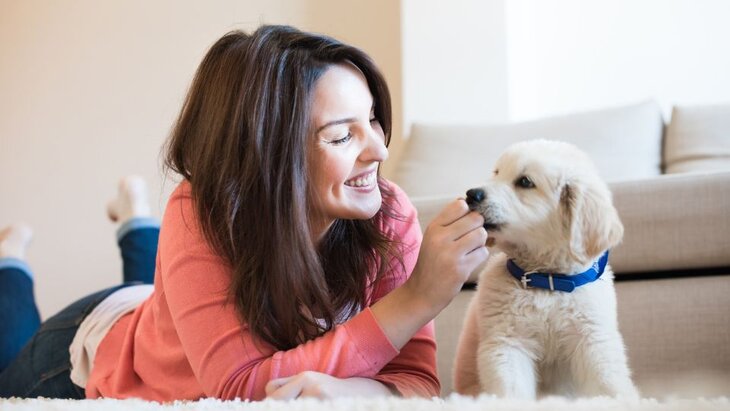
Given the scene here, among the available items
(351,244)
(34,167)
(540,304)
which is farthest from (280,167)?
(34,167)

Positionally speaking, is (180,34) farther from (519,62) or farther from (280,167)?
(280,167)

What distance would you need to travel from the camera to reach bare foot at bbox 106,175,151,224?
225cm

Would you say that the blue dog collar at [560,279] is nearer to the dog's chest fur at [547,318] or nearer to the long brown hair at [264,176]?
the dog's chest fur at [547,318]

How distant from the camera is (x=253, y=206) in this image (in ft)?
3.51

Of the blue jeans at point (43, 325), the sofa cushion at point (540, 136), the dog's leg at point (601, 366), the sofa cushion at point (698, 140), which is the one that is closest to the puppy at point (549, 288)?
the dog's leg at point (601, 366)

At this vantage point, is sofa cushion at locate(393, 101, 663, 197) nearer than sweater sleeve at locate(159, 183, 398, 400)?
No

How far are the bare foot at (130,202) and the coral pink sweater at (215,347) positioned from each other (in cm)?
100

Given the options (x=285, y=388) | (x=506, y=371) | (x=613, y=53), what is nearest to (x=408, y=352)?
(x=506, y=371)

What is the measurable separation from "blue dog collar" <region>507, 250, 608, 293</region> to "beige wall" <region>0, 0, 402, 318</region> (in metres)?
2.36

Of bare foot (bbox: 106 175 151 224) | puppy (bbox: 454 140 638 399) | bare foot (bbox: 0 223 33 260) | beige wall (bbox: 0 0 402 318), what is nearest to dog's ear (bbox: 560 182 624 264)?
puppy (bbox: 454 140 638 399)

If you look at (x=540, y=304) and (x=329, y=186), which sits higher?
(x=329, y=186)

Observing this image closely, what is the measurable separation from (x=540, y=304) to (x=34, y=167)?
10.1 ft

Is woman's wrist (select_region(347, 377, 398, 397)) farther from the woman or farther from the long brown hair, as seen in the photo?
the long brown hair

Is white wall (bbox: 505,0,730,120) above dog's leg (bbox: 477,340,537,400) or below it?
above
